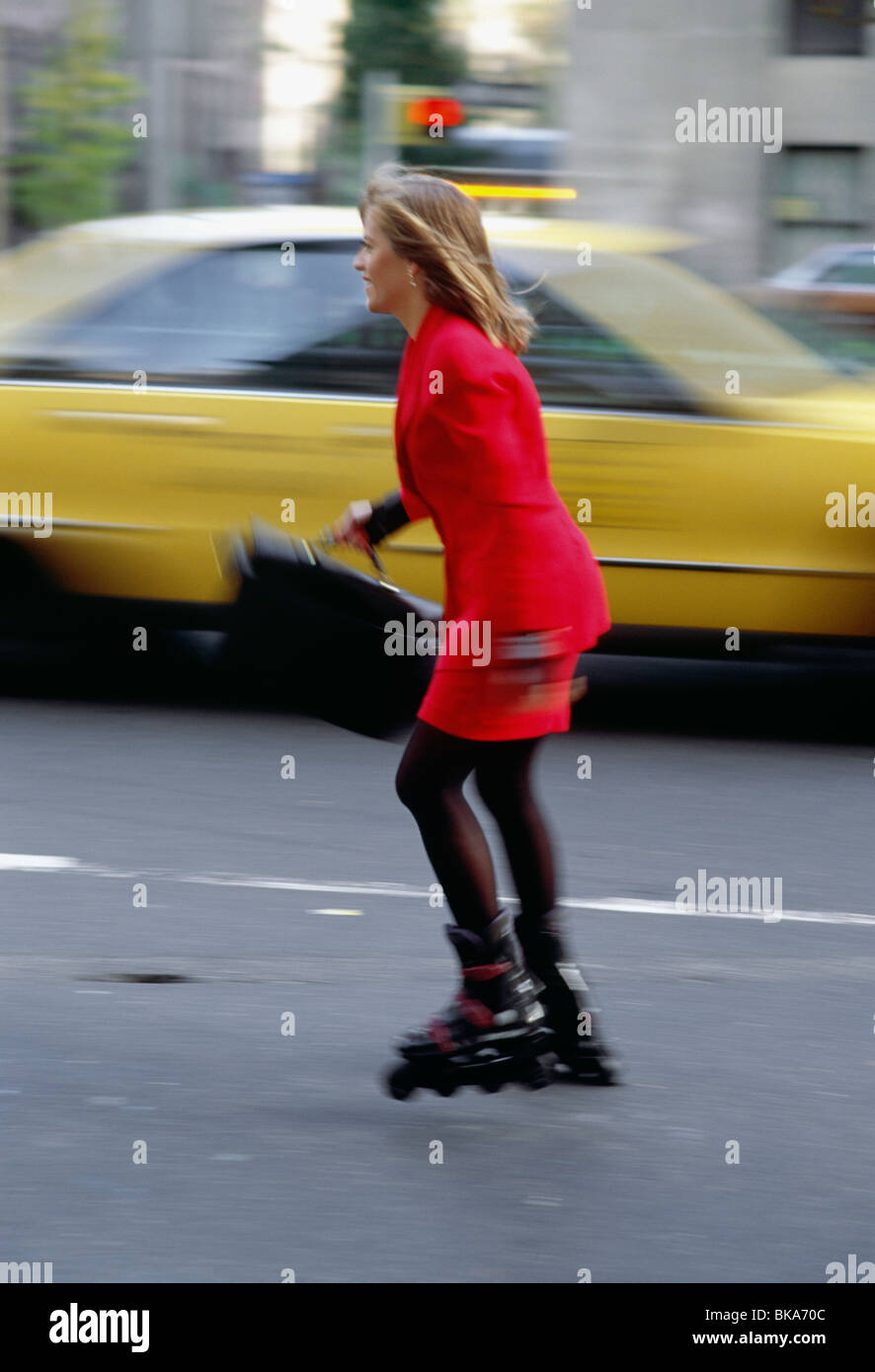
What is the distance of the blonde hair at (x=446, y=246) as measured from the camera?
3.64m

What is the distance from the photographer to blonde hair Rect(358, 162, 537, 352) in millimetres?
3637

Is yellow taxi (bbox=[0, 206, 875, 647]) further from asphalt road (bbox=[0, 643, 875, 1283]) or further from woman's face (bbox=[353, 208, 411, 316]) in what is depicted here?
woman's face (bbox=[353, 208, 411, 316])

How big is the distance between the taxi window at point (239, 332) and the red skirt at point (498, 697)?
328cm

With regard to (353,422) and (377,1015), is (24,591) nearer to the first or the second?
(353,422)

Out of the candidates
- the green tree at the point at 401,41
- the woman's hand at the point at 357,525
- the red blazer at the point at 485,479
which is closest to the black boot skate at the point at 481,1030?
the red blazer at the point at 485,479

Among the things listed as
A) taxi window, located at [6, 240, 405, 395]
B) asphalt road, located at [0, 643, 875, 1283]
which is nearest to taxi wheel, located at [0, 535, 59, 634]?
asphalt road, located at [0, 643, 875, 1283]

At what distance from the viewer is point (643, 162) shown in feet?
71.3

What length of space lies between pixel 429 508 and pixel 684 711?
375 centimetres

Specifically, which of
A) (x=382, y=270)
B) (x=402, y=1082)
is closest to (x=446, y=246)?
(x=382, y=270)

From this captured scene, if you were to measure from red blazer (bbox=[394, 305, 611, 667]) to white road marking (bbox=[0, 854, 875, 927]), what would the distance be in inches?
59.0

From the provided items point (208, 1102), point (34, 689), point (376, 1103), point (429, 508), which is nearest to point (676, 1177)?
point (376, 1103)

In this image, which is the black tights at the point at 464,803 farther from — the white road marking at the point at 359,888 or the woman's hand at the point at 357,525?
the white road marking at the point at 359,888
